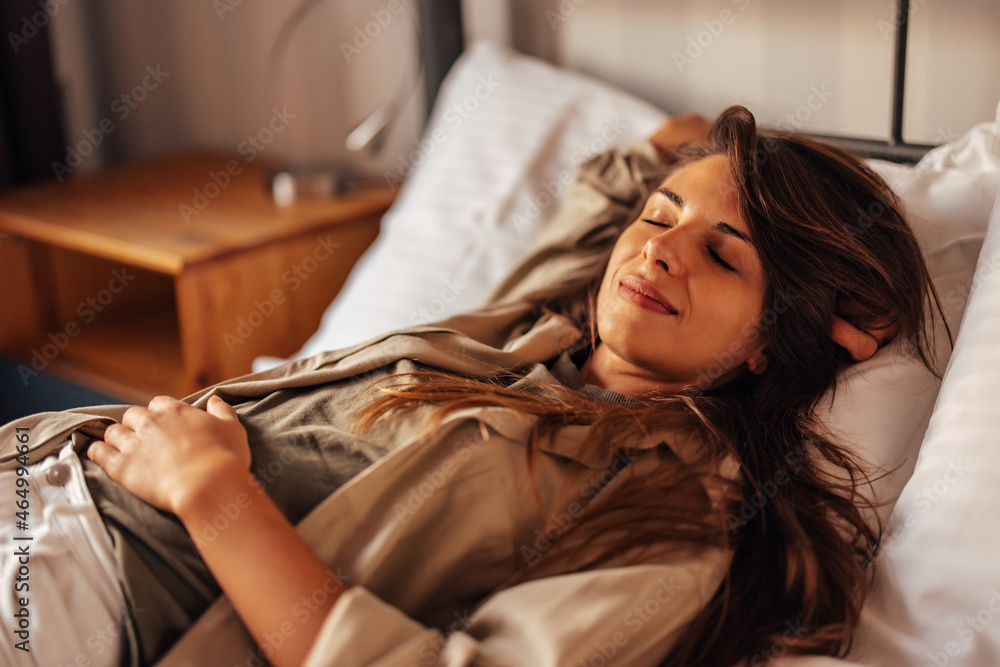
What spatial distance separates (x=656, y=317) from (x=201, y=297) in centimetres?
93

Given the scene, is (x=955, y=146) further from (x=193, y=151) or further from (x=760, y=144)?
(x=193, y=151)

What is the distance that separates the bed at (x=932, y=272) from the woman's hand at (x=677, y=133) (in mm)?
108

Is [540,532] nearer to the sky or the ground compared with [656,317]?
nearer to the ground

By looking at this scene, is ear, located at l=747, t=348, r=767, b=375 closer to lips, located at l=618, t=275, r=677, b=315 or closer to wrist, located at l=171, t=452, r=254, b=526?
lips, located at l=618, t=275, r=677, b=315

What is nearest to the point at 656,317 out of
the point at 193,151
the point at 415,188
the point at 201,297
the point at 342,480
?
the point at 342,480

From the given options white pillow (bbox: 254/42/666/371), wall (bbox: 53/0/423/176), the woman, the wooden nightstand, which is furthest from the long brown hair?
wall (bbox: 53/0/423/176)

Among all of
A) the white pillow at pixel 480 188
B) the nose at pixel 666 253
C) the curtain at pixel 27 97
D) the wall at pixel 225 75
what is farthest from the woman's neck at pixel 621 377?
the curtain at pixel 27 97

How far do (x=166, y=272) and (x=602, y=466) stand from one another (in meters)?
1.26

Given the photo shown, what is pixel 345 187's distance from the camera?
1.90 m

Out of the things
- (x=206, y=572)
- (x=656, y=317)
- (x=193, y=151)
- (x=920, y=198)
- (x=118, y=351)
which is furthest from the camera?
(x=193, y=151)

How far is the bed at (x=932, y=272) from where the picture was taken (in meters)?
0.79

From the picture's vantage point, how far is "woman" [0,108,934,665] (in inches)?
Answer: 29.8

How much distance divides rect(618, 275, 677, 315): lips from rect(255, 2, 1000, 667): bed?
207 millimetres

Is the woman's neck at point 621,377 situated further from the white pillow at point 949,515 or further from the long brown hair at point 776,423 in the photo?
the white pillow at point 949,515
